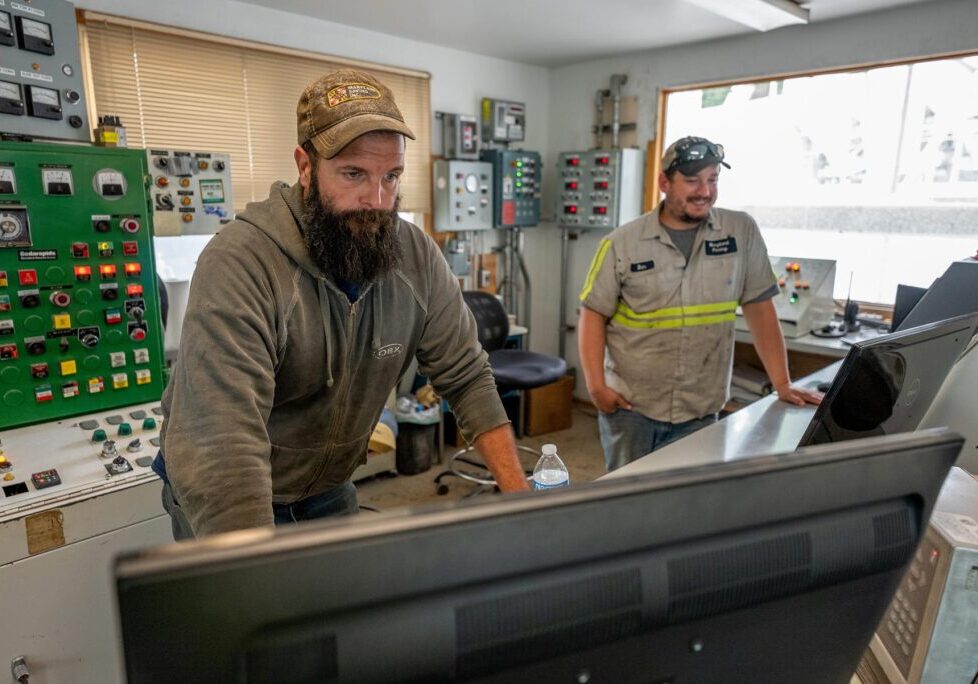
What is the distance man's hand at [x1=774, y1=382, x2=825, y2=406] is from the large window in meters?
2.03

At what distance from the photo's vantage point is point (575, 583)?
0.44 m

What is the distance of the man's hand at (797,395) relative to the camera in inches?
Answer: 84.5

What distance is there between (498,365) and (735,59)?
7.92ft

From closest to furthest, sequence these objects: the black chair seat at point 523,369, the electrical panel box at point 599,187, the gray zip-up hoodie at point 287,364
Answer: the gray zip-up hoodie at point 287,364 → the black chair seat at point 523,369 → the electrical panel box at point 599,187

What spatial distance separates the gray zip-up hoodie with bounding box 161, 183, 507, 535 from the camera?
959 mm

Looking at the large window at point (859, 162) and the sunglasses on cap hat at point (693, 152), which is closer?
the sunglasses on cap hat at point (693, 152)

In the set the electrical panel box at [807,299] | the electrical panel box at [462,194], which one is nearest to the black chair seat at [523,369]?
the electrical panel box at [462,194]

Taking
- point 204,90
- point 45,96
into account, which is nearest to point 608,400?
point 45,96

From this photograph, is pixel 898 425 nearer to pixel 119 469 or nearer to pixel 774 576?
Result: pixel 774 576

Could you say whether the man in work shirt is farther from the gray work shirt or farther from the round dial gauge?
the round dial gauge

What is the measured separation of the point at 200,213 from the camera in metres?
2.69

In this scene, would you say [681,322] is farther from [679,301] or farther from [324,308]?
[324,308]

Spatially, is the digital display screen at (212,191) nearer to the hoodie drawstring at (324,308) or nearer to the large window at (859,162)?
the hoodie drawstring at (324,308)

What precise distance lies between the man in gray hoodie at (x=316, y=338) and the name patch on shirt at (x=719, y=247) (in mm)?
1034
